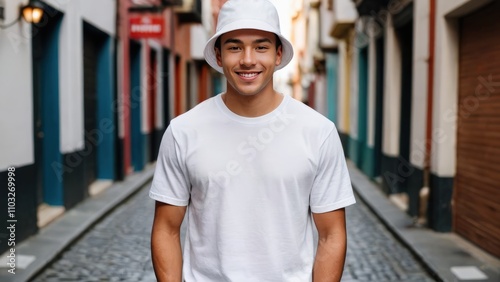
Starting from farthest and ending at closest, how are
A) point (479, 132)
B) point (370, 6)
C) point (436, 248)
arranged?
point (370, 6), point (479, 132), point (436, 248)

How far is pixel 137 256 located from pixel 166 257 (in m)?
5.42

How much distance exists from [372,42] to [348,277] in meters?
9.29

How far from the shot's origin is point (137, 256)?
25.0 ft

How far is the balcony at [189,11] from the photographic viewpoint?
862 inches

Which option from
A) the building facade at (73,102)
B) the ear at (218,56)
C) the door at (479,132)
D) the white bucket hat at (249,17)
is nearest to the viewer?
the white bucket hat at (249,17)

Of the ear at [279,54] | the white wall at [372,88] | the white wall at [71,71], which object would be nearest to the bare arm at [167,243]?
the ear at [279,54]

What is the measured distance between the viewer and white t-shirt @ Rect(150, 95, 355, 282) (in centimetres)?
224

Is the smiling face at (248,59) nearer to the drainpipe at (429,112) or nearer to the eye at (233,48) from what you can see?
the eye at (233,48)

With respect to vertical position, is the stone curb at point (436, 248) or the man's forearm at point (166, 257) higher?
the man's forearm at point (166, 257)

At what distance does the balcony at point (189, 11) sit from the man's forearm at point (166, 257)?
20074 mm

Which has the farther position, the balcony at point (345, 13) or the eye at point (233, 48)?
the balcony at point (345, 13)

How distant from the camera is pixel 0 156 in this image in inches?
284

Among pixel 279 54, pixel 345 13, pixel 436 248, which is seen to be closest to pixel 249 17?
pixel 279 54

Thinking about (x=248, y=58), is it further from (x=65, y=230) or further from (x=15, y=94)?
(x=65, y=230)
